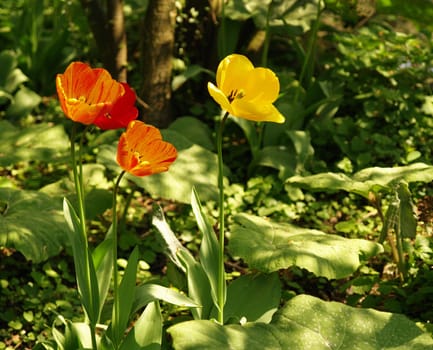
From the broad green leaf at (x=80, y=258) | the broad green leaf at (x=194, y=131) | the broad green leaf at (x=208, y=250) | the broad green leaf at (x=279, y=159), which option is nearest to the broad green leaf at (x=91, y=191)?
the broad green leaf at (x=194, y=131)

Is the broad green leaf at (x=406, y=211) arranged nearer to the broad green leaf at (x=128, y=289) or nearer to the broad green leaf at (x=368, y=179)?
the broad green leaf at (x=368, y=179)

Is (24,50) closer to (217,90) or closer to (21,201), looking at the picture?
(21,201)

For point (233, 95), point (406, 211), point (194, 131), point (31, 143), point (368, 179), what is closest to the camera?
point (233, 95)

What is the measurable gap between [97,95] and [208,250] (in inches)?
25.5

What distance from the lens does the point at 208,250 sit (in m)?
2.26

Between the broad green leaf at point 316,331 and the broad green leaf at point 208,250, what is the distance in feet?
0.57

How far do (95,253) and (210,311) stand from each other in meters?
0.43

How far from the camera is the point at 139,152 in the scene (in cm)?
185

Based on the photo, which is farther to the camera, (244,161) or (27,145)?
(244,161)

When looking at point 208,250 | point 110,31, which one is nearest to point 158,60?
point 110,31

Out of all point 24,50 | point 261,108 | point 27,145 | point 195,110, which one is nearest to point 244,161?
point 195,110

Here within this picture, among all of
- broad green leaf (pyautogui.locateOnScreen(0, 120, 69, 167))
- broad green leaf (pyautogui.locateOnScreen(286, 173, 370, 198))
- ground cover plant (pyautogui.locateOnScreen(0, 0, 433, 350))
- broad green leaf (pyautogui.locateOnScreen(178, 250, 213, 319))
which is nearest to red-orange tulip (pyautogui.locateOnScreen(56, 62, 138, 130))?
ground cover plant (pyautogui.locateOnScreen(0, 0, 433, 350))

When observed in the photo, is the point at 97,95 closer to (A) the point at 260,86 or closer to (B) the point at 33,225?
(A) the point at 260,86

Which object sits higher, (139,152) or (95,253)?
(139,152)
